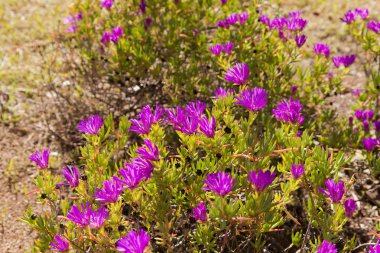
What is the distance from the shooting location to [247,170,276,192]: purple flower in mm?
1889

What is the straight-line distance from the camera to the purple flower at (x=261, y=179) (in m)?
1.89

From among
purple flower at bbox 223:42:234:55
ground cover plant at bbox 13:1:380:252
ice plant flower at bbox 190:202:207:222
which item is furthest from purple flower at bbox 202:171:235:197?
purple flower at bbox 223:42:234:55

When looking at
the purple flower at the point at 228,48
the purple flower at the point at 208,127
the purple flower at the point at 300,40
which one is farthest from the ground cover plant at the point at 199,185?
the purple flower at the point at 300,40

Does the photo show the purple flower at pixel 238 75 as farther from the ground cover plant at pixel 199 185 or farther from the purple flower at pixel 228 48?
the purple flower at pixel 228 48

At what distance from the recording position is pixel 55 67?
4445 millimetres

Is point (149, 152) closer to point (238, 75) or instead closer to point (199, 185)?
point (199, 185)

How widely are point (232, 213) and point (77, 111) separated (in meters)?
2.28

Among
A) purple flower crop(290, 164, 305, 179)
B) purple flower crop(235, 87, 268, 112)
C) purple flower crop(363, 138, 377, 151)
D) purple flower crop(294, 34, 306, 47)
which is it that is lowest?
purple flower crop(363, 138, 377, 151)

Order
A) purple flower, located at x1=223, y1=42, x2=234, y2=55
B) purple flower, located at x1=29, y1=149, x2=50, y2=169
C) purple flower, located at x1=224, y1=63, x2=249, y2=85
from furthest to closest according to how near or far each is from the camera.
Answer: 1. purple flower, located at x1=223, y1=42, x2=234, y2=55
2. purple flower, located at x1=224, y1=63, x2=249, y2=85
3. purple flower, located at x1=29, y1=149, x2=50, y2=169

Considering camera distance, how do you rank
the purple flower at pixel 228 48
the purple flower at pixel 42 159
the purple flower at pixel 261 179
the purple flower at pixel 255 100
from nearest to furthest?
the purple flower at pixel 261 179
the purple flower at pixel 255 100
the purple flower at pixel 42 159
the purple flower at pixel 228 48

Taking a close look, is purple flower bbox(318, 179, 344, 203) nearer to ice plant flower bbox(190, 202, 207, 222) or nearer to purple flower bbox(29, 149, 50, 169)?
ice plant flower bbox(190, 202, 207, 222)

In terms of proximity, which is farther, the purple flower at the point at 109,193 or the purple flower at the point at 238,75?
the purple flower at the point at 238,75

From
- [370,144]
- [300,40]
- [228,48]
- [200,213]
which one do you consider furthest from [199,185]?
[300,40]

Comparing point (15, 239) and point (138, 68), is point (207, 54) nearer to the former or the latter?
point (138, 68)
